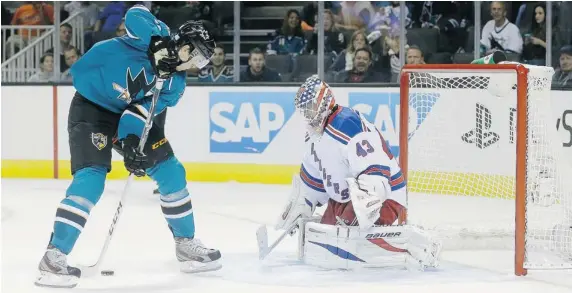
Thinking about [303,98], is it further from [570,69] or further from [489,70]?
[570,69]

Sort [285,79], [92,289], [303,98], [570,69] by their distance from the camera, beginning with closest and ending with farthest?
[92,289], [303,98], [570,69], [285,79]

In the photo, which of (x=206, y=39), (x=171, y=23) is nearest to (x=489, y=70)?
(x=206, y=39)

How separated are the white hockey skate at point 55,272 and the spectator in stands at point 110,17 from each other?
4.66 metres

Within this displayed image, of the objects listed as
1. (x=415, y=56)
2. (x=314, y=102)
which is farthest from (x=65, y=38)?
(x=314, y=102)

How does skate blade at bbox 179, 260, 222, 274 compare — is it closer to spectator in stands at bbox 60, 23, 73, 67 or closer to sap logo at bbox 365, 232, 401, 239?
sap logo at bbox 365, 232, 401, 239

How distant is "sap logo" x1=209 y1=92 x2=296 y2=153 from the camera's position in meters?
7.56

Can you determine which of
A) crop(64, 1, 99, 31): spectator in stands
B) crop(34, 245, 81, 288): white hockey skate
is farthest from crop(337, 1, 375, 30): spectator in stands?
crop(34, 245, 81, 288): white hockey skate

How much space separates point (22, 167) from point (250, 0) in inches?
81.0

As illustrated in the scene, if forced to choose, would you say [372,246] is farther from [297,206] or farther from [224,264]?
[224,264]

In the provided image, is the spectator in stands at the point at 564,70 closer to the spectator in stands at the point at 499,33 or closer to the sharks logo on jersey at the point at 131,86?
the spectator in stands at the point at 499,33

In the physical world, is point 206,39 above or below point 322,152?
above

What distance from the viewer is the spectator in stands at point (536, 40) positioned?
729cm

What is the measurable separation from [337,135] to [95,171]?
93cm

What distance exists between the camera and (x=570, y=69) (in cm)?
705
